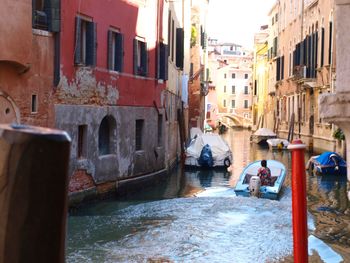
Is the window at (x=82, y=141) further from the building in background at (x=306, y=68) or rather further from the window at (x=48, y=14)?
the building in background at (x=306, y=68)

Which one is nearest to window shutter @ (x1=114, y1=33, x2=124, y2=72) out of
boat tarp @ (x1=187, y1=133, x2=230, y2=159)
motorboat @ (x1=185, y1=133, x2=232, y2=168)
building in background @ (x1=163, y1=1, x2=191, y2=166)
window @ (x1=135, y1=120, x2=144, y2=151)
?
window @ (x1=135, y1=120, x2=144, y2=151)

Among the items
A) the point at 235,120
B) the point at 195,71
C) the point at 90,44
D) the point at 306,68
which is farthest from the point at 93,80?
the point at 235,120

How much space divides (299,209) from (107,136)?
44.5 feet

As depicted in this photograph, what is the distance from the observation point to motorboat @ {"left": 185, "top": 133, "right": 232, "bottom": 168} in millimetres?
24016

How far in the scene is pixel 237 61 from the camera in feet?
340

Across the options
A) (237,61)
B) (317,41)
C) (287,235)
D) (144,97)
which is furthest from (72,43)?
(237,61)

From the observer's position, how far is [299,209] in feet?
6.55

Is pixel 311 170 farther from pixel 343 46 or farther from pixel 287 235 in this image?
pixel 343 46

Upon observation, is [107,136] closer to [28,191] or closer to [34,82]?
[34,82]

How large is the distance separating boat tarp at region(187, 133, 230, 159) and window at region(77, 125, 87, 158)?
35.6ft

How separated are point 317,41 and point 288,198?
637 inches

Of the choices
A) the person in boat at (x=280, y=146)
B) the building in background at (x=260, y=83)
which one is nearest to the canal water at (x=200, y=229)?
the person in boat at (x=280, y=146)

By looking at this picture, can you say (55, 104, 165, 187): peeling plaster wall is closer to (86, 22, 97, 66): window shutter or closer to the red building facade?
the red building facade

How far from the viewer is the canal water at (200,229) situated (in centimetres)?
898
